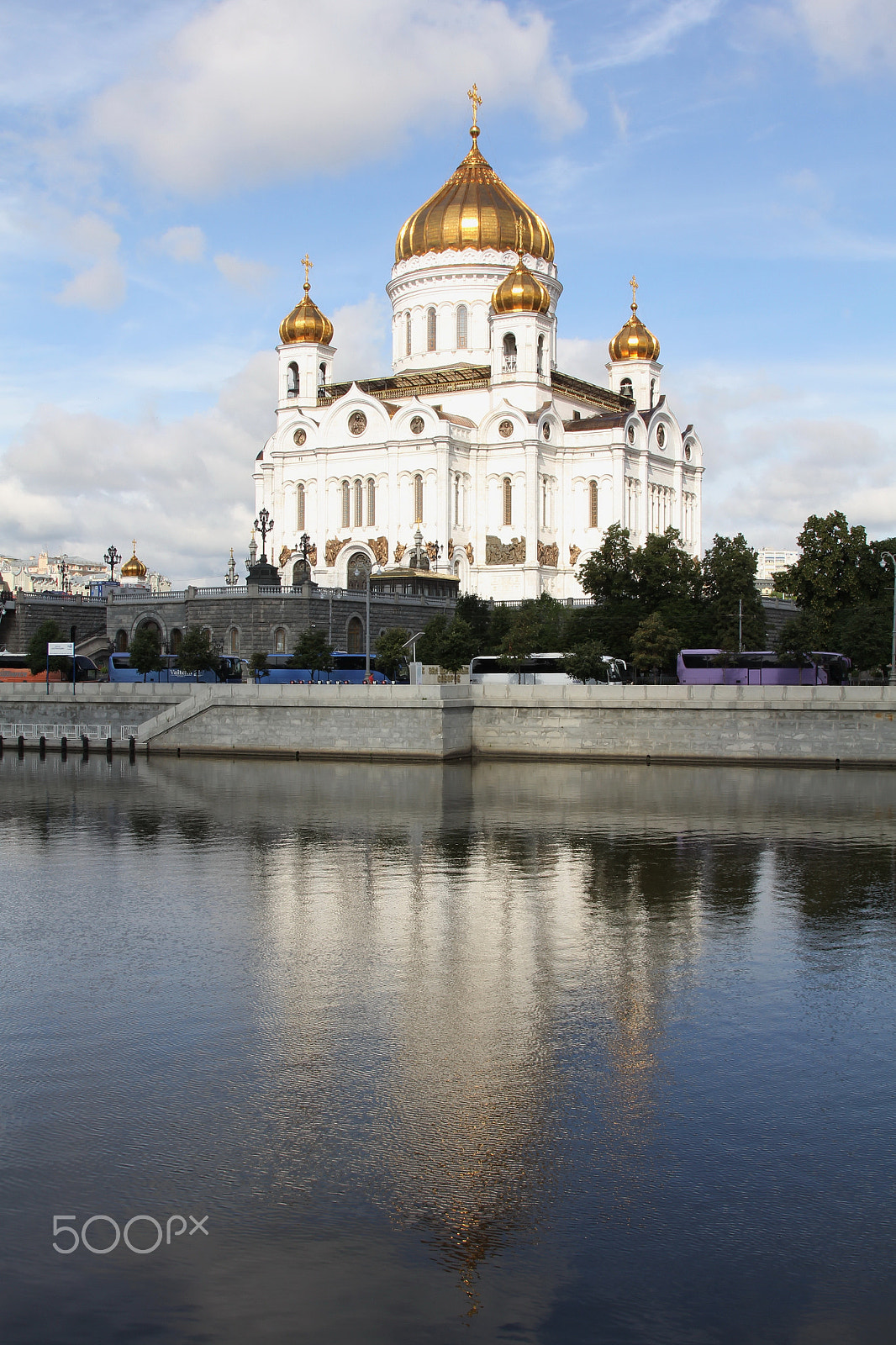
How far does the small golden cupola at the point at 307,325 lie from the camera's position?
5912 cm

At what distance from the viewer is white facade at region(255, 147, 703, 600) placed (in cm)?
5338

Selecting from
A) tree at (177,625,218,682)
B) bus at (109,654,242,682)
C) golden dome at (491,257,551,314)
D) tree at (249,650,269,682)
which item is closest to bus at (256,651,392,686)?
tree at (249,650,269,682)

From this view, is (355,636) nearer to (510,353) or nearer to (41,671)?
(41,671)

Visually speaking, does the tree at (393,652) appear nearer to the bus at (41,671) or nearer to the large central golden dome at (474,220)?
the bus at (41,671)

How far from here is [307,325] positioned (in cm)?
5912

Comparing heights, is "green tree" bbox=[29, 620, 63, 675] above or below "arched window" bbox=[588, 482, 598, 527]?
below

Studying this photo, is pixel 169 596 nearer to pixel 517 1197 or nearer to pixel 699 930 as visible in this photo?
pixel 699 930

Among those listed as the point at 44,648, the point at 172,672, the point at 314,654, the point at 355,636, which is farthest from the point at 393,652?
the point at 44,648

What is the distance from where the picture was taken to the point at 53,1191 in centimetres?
698

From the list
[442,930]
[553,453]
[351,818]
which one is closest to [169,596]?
[553,453]

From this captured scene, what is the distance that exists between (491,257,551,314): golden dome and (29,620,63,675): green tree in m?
22.6

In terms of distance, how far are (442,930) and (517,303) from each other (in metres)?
44.3

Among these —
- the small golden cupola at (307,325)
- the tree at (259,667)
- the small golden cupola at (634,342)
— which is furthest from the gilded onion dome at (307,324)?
the tree at (259,667)

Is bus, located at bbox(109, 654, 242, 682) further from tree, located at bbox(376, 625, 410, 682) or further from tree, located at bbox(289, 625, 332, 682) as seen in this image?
tree, located at bbox(376, 625, 410, 682)
